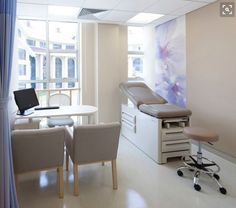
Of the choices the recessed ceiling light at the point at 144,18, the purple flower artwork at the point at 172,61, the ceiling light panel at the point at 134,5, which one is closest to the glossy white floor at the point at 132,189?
the purple flower artwork at the point at 172,61

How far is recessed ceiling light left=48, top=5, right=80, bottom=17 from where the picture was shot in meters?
4.20

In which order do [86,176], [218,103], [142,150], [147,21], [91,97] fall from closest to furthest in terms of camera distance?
[86,176], [218,103], [142,150], [147,21], [91,97]

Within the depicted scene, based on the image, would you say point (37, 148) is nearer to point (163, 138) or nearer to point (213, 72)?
point (163, 138)

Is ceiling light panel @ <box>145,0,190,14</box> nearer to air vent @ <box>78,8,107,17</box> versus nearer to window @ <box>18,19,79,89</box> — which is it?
air vent @ <box>78,8,107,17</box>

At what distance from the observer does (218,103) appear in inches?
152

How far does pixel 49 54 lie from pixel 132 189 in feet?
12.9

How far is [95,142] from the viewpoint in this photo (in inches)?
105

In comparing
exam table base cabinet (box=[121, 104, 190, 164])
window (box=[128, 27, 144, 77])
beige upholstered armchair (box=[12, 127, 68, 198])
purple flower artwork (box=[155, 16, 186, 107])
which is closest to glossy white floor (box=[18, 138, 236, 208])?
exam table base cabinet (box=[121, 104, 190, 164])

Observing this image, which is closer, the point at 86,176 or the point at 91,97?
the point at 86,176

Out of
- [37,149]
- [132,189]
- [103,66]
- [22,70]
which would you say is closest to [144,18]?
[103,66]

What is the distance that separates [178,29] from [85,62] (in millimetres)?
2235

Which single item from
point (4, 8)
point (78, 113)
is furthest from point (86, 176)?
point (4, 8)

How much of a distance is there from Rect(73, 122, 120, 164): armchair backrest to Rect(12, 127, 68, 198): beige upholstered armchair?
18cm

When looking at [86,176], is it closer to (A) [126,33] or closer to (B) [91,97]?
(B) [91,97]
